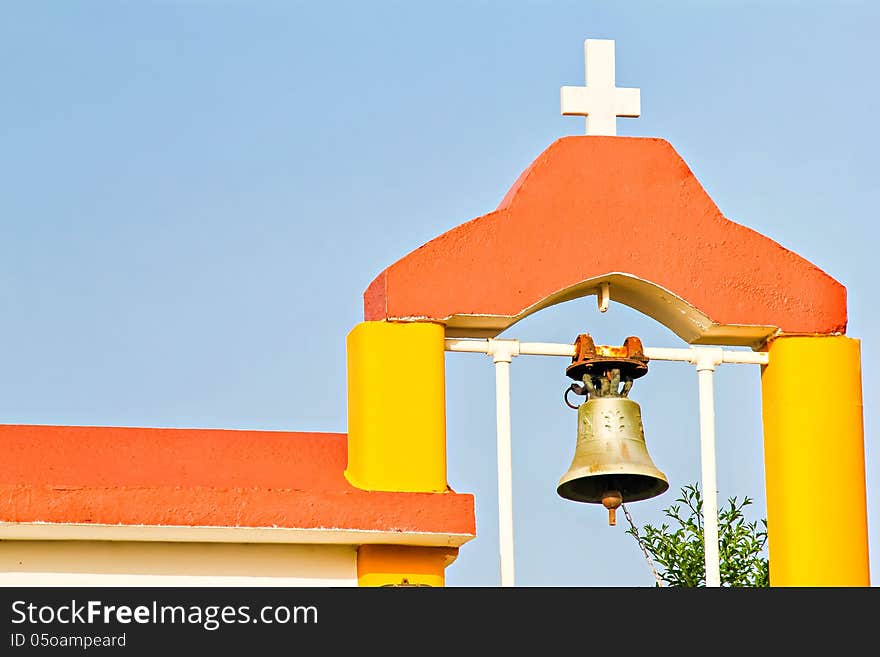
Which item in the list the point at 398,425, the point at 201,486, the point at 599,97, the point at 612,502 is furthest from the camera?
the point at 599,97

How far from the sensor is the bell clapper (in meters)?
11.9

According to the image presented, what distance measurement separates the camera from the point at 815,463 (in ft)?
39.4

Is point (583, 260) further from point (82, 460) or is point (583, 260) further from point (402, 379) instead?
point (82, 460)

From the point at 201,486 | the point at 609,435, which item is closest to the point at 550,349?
the point at 609,435

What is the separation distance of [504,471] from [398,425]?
0.55 m

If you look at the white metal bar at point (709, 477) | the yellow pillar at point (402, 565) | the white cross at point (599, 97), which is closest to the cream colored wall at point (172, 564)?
the yellow pillar at point (402, 565)

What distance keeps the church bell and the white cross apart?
114cm

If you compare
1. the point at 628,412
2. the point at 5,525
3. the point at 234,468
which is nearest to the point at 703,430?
the point at 628,412

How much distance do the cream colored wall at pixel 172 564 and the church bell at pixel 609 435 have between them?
1203 mm

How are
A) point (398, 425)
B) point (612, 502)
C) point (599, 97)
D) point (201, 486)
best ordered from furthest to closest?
point (599, 97)
point (612, 502)
point (398, 425)
point (201, 486)

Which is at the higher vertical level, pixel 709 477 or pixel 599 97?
pixel 599 97

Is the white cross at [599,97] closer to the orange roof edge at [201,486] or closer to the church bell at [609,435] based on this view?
the church bell at [609,435]

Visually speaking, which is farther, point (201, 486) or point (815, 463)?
point (815, 463)

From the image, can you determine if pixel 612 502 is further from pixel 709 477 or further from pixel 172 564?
pixel 172 564
